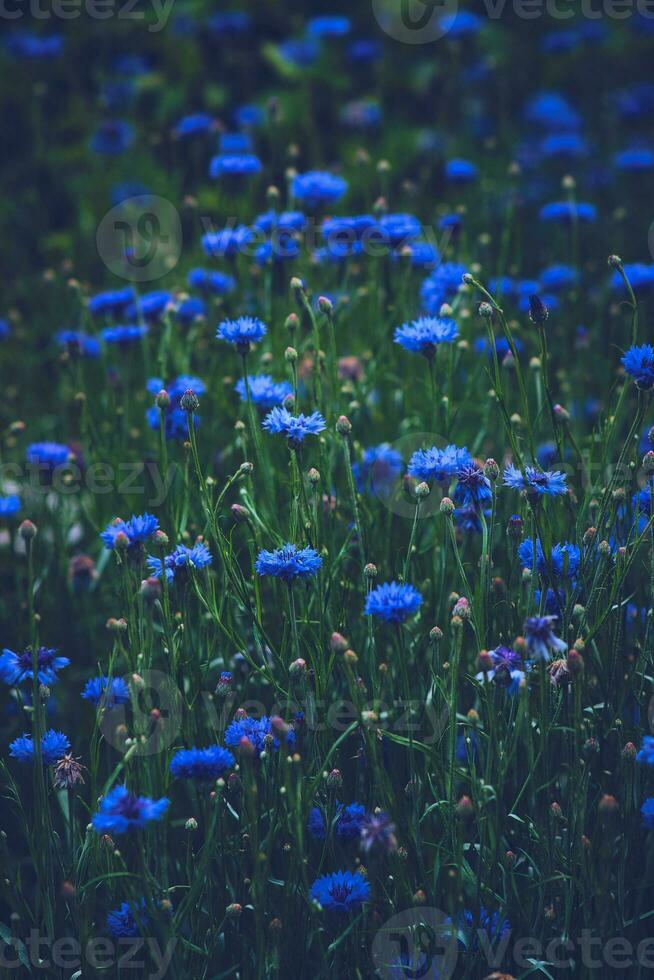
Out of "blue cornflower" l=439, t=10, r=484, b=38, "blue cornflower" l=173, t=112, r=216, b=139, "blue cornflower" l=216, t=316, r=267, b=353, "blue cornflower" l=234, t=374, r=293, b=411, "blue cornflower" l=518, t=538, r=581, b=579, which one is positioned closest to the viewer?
"blue cornflower" l=518, t=538, r=581, b=579

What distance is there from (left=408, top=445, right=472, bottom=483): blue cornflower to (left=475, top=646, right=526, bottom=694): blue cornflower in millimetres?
321

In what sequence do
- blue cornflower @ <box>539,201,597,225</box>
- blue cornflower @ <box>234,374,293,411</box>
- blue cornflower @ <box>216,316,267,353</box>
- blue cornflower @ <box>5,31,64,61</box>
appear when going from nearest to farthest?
blue cornflower @ <box>216,316,267,353</box> < blue cornflower @ <box>234,374,293,411</box> < blue cornflower @ <box>539,201,597,225</box> < blue cornflower @ <box>5,31,64,61</box>

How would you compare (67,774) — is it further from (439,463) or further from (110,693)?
(439,463)

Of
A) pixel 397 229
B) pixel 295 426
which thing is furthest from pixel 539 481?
pixel 397 229

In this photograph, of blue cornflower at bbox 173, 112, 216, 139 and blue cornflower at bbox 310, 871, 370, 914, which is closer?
blue cornflower at bbox 310, 871, 370, 914

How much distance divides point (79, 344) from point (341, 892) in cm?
149

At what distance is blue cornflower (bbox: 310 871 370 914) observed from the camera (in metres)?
1.45

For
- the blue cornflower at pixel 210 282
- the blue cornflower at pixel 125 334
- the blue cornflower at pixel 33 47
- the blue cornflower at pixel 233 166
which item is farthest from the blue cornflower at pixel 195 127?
the blue cornflower at pixel 33 47

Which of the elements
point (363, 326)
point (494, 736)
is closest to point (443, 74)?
point (363, 326)

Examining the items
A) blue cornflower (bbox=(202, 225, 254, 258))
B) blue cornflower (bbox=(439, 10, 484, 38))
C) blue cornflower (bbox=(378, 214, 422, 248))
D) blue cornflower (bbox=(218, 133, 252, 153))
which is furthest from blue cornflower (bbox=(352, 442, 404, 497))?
blue cornflower (bbox=(439, 10, 484, 38))

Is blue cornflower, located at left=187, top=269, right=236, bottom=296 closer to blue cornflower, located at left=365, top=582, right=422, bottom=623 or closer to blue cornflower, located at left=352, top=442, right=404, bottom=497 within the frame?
blue cornflower, located at left=352, top=442, right=404, bottom=497

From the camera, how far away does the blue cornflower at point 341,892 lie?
1.45 meters

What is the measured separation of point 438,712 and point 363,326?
4.87 ft

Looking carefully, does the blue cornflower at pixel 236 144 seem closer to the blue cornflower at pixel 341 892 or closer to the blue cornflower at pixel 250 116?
the blue cornflower at pixel 250 116
